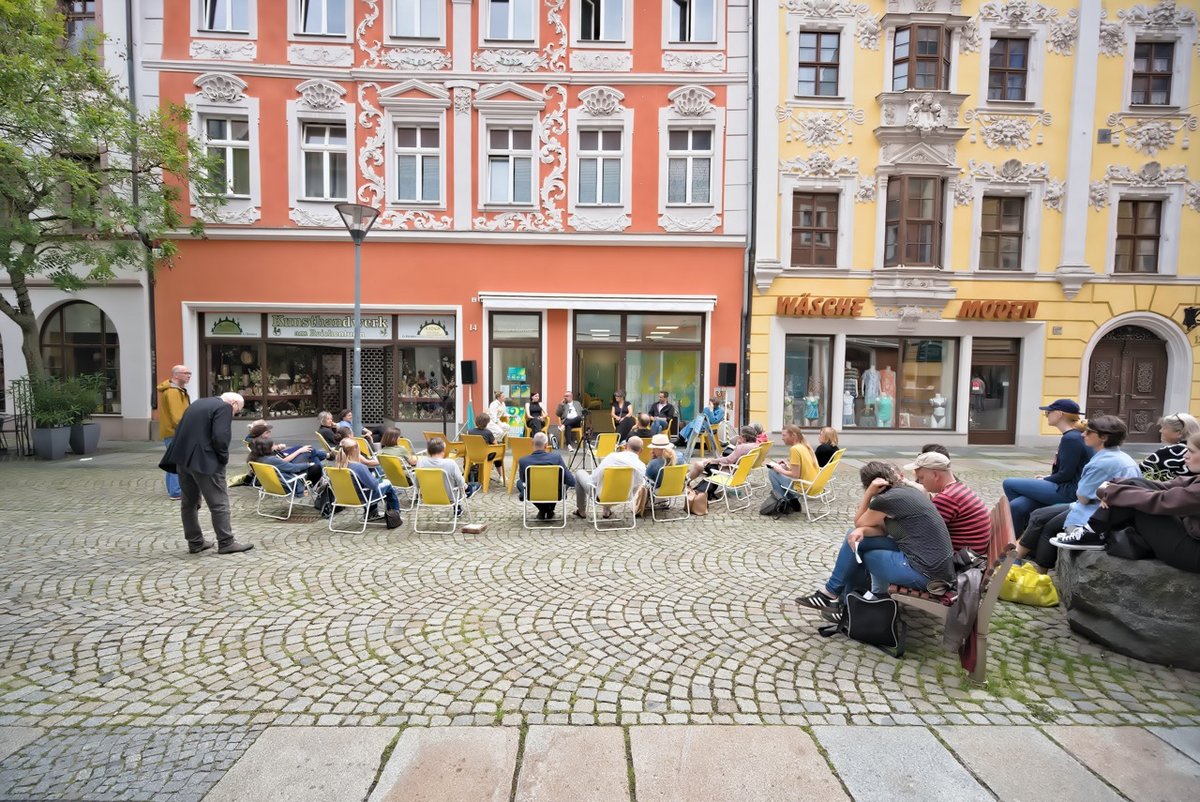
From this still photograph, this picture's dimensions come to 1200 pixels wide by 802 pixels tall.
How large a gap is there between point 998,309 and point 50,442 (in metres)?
21.0

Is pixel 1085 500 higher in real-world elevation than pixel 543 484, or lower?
higher

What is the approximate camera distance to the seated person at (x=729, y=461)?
8.11 metres

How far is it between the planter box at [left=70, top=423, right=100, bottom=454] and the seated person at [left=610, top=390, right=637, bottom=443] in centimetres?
1090

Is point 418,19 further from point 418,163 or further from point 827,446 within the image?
point 827,446

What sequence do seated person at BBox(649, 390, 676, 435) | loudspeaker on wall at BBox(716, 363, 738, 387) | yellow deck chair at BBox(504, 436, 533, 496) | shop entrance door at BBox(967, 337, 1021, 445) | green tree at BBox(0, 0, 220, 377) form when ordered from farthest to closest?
shop entrance door at BBox(967, 337, 1021, 445), loudspeaker on wall at BBox(716, 363, 738, 387), seated person at BBox(649, 390, 676, 435), green tree at BBox(0, 0, 220, 377), yellow deck chair at BBox(504, 436, 533, 496)

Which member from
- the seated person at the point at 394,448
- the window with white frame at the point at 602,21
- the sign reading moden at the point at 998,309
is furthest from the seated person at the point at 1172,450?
the window with white frame at the point at 602,21

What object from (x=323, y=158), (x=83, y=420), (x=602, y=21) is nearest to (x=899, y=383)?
(x=602, y=21)

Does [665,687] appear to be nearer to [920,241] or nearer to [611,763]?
[611,763]

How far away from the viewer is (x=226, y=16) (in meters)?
13.4

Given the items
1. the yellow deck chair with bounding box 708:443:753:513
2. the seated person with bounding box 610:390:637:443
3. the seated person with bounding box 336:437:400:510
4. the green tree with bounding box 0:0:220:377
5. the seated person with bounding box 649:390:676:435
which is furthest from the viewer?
the seated person with bounding box 649:390:676:435

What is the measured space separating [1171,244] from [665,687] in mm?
18351

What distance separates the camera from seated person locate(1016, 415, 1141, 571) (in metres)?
4.57

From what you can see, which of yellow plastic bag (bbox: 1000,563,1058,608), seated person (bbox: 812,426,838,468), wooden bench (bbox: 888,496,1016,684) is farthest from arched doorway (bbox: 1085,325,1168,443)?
wooden bench (bbox: 888,496,1016,684)

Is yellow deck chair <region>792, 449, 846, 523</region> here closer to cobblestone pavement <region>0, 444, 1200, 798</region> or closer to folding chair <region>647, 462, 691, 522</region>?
cobblestone pavement <region>0, 444, 1200, 798</region>
